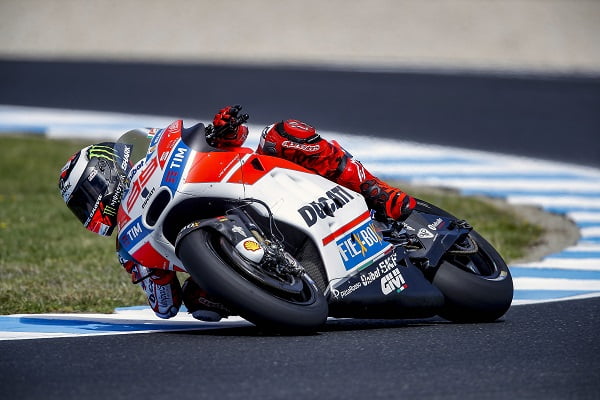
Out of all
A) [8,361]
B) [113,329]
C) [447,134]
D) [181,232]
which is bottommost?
[447,134]

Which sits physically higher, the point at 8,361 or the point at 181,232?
the point at 181,232

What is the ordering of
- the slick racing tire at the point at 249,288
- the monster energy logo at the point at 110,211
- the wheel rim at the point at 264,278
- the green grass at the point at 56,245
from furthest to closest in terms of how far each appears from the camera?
the green grass at the point at 56,245
the monster energy logo at the point at 110,211
the wheel rim at the point at 264,278
the slick racing tire at the point at 249,288

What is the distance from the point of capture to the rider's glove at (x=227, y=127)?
20.1ft

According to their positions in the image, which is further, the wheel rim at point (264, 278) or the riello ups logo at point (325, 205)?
the riello ups logo at point (325, 205)

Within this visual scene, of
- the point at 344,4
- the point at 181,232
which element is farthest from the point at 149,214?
the point at 344,4

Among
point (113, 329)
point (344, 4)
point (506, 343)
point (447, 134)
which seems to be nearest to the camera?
point (506, 343)

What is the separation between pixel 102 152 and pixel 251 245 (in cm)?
117

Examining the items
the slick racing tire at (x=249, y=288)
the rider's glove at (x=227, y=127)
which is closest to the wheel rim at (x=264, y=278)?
the slick racing tire at (x=249, y=288)

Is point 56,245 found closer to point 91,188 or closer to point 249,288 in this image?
point 91,188

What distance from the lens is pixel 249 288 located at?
18.3 feet

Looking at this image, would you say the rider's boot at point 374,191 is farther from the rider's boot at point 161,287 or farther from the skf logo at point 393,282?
the rider's boot at point 161,287

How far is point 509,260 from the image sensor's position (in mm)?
9117

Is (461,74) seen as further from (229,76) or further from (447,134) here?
(447,134)

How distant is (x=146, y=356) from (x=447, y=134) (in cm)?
1110
